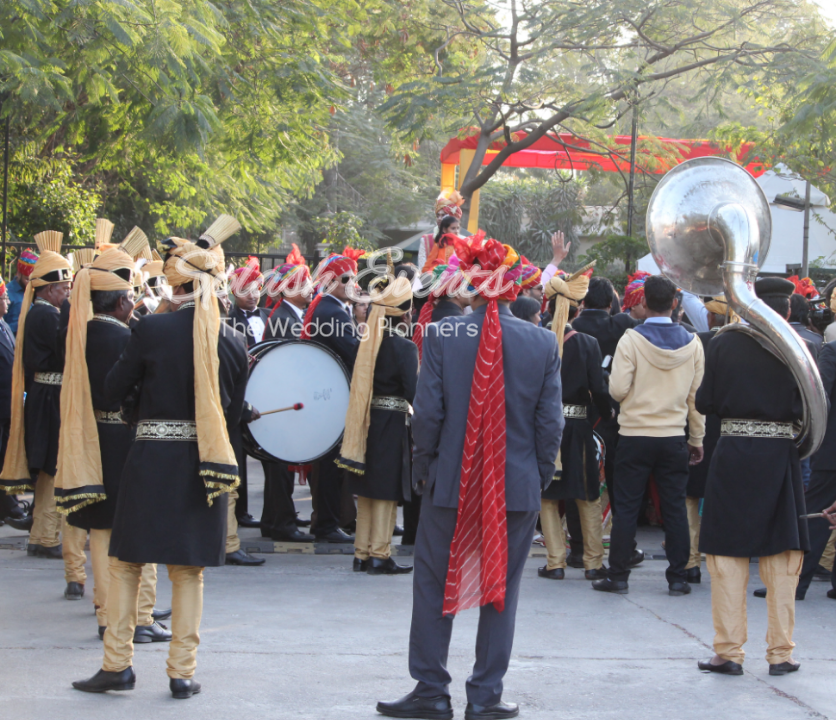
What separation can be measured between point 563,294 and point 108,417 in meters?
3.22

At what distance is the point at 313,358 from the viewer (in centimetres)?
685

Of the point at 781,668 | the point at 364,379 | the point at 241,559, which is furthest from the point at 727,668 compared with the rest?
the point at 241,559

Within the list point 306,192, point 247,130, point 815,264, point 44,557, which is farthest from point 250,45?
point 306,192

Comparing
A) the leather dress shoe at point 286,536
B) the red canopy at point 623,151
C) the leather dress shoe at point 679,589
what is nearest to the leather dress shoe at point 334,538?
the leather dress shoe at point 286,536

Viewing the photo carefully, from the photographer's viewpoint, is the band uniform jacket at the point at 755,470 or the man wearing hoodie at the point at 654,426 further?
the man wearing hoodie at the point at 654,426

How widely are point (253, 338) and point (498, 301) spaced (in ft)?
15.0

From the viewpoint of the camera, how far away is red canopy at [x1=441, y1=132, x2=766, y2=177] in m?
14.5

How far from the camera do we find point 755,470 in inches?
187

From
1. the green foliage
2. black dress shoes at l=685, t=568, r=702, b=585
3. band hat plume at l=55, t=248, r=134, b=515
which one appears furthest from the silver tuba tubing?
the green foliage

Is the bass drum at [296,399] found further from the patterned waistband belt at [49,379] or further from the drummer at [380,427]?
the patterned waistband belt at [49,379]

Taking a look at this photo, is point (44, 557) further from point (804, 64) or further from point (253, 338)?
point (804, 64)

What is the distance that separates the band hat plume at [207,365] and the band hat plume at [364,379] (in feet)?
6.98

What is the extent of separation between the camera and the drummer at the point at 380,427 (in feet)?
21.1

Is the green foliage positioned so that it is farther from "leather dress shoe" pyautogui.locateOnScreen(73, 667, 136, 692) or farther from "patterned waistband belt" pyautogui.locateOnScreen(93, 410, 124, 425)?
"leather dress shoe" pyautogui.locateOnScreen(73, 667, 136, 692)
